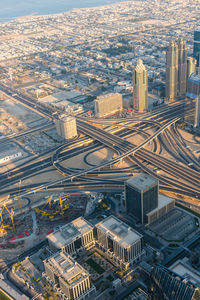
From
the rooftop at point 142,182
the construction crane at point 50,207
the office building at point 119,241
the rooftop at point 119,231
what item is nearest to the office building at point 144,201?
the rooftop at point 142,182

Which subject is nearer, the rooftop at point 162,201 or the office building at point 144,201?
the office building at point 144,201

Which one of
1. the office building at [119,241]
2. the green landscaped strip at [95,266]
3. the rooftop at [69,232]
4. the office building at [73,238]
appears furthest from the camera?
the rooftop at [69,232]

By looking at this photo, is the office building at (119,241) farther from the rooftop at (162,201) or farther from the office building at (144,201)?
the rooftop at (162,201)

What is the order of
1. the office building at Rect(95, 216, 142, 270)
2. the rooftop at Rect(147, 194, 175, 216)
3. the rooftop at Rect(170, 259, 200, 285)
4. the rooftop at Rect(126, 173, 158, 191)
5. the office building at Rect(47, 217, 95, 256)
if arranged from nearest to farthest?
the rooftop at Rect(170, 259, 200, 285) → the office building at Rect(95, 216, 142, 270) → the office building at Rect(47, 217, 95, 256) → the rooftop at Rect(126, 173, 158, 191) → the rooftop at Rect(147, 194, 175, 216)

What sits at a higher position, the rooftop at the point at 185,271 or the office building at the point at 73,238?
the rooftop at the point at 185,271

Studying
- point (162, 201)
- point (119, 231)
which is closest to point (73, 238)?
point (119, 231)

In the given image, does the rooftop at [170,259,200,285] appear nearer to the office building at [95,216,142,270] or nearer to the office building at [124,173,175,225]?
the office building at [95,216,142,270]

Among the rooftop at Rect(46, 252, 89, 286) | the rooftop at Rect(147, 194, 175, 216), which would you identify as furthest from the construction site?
the rooftop at Rect(147, 194, 175, 216)

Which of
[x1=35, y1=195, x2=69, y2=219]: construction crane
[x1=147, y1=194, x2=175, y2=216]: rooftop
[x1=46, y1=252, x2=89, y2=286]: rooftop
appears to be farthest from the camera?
[x1=35, y1=195, x2=69, y2=219]: construction crane
